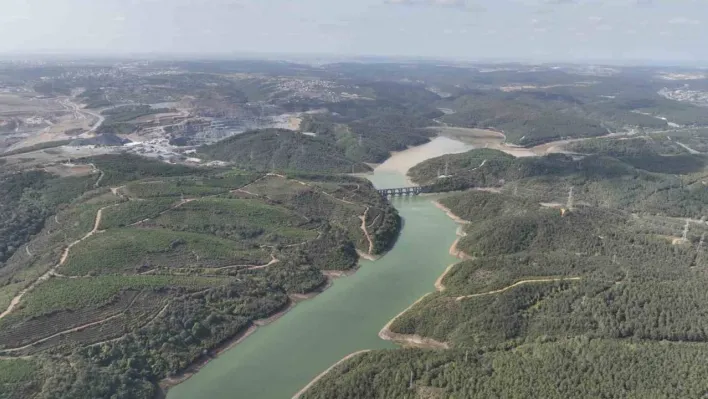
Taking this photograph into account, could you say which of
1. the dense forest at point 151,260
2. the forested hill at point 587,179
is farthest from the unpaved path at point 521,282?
the forested hill at point 587,179

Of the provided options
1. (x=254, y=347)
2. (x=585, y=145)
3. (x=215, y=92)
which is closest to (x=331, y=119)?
(x=215, y=92)

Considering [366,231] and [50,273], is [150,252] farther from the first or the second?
[366,231]

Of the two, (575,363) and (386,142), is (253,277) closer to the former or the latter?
(575,363)

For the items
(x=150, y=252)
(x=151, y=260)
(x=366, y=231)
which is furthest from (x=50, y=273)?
(x=366, y=231)

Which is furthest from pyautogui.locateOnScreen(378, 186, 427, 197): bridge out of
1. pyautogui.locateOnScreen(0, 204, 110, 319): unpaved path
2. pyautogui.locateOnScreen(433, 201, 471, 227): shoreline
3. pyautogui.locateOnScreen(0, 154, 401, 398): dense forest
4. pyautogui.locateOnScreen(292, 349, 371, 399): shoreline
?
pyautogui.locateOnScreen(292, 349, 371, 399): shoreline

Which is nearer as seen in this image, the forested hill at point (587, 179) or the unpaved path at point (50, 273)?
the unpaved path at point (50, 273)

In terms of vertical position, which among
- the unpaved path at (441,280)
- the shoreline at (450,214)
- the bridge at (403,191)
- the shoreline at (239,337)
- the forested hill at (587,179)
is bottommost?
the shoreline at (239,337)

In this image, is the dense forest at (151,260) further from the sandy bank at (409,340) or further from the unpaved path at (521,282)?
the unpaved path at (521,282)

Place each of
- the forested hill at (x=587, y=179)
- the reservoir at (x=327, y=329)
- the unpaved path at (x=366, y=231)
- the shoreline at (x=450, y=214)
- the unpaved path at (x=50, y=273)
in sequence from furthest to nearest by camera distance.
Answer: the forested hill at (x=587, y=179)
the shoreline at (x=450, y=214)
the unpaved path at (x=366, y=231)
the unpaved path at (x=50, y=273)
the reservoir at (x=327, y=329)
